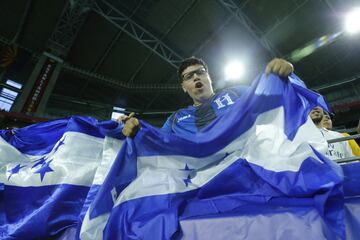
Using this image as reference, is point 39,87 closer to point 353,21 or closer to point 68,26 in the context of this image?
point 68,26

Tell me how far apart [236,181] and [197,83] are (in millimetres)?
911

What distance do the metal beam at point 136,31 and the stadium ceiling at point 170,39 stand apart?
0.09ft

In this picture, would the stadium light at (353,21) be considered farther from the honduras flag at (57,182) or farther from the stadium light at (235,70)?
the honduras flag at (57,182)

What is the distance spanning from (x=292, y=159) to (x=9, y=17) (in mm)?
7787

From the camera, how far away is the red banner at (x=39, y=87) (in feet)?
19.4

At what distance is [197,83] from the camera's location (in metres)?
1.66

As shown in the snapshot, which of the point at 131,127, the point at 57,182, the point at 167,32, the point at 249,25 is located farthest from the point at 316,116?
the point at 167,32

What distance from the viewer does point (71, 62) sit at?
713 centimetres

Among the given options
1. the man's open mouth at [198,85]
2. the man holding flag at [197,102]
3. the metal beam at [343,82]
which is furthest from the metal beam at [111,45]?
the metal beam at [343,82]

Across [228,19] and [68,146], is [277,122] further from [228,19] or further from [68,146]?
[228,19]

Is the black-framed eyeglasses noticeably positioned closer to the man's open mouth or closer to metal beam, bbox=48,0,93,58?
the man's open mouth

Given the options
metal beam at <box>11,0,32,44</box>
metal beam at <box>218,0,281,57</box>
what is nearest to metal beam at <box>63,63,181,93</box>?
metal beam at <box>11,0,32,44</box>

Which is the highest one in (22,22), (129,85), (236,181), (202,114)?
(22,22)

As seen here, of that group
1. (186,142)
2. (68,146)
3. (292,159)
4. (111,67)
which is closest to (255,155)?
(292,159)
